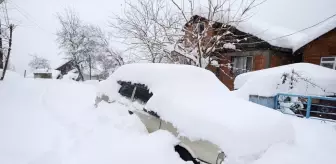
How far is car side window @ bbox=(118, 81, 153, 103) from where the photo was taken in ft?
14.1

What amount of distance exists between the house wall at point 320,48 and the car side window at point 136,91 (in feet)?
39.9

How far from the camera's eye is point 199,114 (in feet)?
10.1

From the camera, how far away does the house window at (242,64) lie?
13725 mm

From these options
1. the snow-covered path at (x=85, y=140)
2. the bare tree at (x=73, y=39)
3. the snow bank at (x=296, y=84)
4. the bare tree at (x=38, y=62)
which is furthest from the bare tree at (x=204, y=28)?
the bare tree at (x=38, y=62)

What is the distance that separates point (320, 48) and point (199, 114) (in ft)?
41.7

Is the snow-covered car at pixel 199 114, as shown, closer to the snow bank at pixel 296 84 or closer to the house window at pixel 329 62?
the snow bank at pixel 296 84

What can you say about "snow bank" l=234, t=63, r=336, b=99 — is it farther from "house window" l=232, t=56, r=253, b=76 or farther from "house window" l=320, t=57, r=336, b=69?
"house window" l=232, t=56, r=253, b=76

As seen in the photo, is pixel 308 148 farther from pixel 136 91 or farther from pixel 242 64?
pixel 242 64

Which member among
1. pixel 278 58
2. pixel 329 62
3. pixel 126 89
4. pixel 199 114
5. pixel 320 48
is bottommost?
pixel 199 114

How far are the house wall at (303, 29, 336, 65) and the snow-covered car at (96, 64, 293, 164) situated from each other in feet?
36.0

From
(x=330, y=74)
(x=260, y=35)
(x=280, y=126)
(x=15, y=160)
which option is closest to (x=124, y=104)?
(x=15, y=160)

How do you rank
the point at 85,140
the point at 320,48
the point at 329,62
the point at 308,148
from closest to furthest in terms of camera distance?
1. the point at 308,148
2. the point at 85,140
3. the point at 329,62
4. the point at 320,48

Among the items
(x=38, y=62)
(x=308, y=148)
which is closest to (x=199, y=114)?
(x=308, y=148)

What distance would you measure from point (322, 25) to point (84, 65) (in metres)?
31.0
